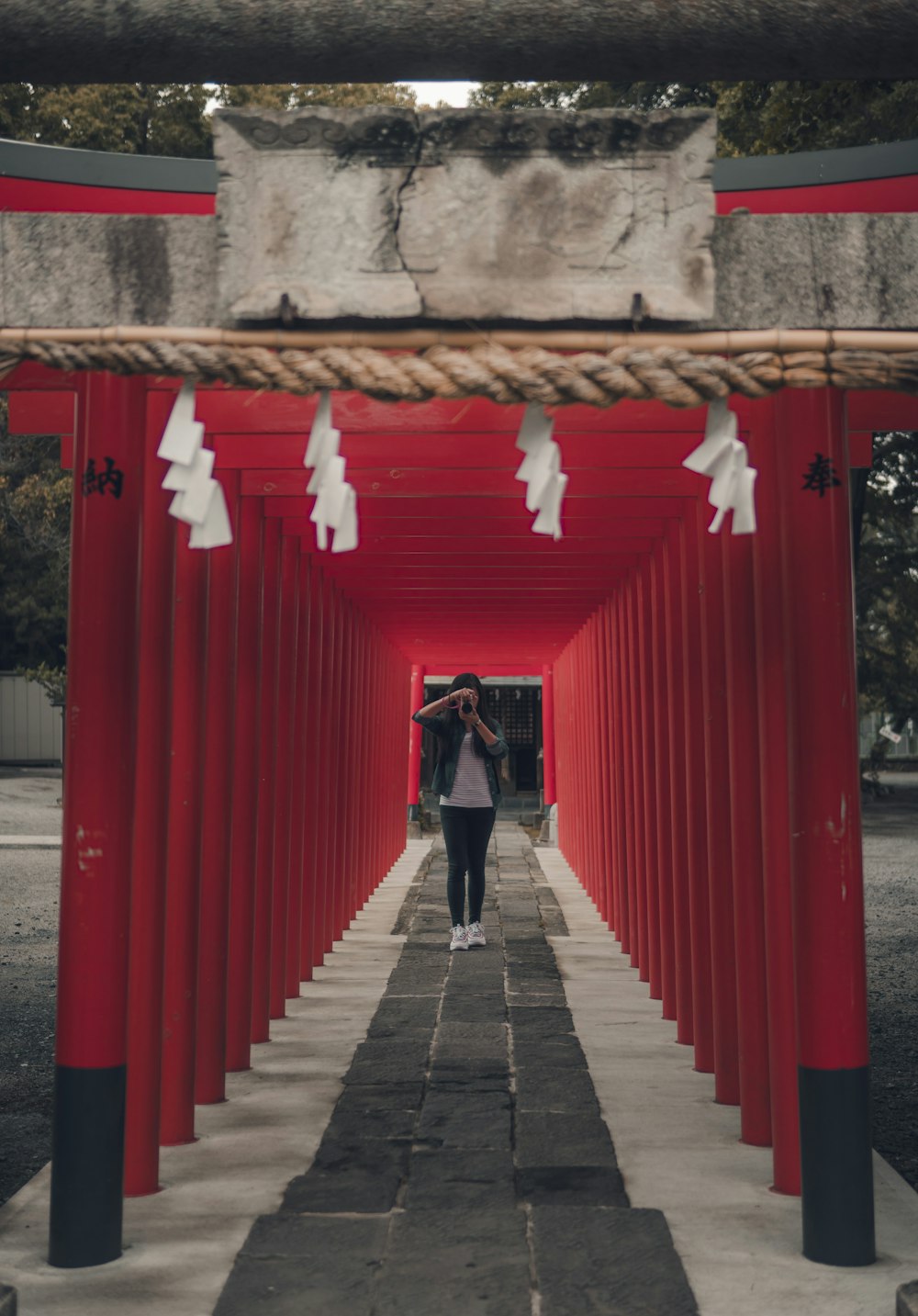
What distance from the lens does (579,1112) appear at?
4.64m

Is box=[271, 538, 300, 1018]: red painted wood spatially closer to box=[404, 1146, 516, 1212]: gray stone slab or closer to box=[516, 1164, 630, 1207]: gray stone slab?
box=[404, 1146, 516, 1212]: gray stone slab

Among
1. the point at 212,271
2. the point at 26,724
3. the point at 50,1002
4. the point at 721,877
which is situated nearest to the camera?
the point at 212,271

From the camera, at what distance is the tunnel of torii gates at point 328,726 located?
3.26 meters

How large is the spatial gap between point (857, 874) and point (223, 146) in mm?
2489

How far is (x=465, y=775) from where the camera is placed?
802 cm

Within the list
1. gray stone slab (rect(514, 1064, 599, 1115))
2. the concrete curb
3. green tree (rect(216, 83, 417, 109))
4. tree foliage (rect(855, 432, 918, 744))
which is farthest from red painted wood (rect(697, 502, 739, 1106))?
green tree (rect(216, 83, 417, 109))

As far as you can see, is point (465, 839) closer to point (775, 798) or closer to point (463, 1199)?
point (775, 798)

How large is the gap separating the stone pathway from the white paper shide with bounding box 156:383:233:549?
1.87 metres

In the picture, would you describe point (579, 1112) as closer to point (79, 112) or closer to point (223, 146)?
point (223, 146)

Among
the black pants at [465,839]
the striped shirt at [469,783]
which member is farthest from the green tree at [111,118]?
the black pants at [465,839]

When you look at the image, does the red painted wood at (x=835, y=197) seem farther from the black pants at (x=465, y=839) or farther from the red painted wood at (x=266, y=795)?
the black pants at (x=465, y=839)

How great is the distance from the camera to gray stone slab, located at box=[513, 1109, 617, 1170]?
4.08 meters

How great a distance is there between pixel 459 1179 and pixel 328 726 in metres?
4.47

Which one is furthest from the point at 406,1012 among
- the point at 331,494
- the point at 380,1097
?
the point at 331,494
